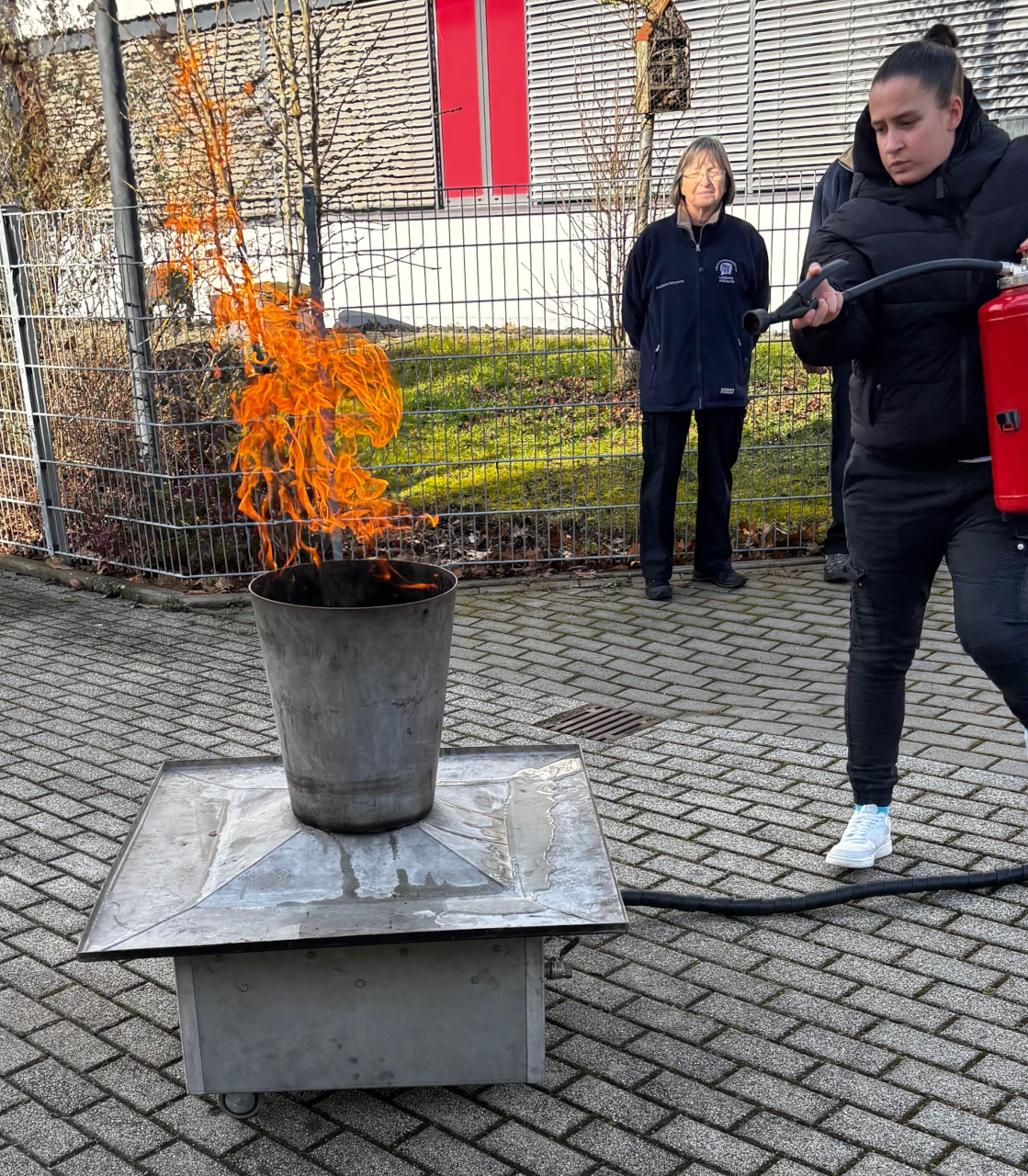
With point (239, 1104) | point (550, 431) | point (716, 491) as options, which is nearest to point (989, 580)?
point (239, 1104)

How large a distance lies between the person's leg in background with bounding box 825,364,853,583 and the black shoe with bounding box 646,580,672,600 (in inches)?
37.5

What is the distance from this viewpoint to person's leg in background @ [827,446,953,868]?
11.9ft

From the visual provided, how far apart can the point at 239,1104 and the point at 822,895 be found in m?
1.77

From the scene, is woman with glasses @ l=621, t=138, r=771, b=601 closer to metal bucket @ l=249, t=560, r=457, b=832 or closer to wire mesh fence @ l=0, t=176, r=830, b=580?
wire mesh fence @ l=0, t=176, r=830, b=580

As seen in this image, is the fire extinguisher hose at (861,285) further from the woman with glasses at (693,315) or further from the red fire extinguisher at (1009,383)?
the woman with glasses at (693,315)

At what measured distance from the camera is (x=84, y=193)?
416 inches

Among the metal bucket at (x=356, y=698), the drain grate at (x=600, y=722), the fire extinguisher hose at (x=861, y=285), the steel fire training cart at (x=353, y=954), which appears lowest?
the drain grate at (x=600, y=722)

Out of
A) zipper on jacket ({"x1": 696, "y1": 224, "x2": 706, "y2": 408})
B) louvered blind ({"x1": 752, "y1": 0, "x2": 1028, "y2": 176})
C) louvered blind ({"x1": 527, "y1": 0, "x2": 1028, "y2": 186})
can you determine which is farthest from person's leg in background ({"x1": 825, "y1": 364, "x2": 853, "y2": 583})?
louvered blind ({"x1": 752, "y1": 0, "x2": 1028, "y2": 176})

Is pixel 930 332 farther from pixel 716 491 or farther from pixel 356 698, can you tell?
pixel 716 491

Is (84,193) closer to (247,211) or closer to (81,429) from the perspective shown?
(247,211)

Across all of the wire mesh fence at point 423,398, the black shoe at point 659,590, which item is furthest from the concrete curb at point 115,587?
the black shoe at point 659,590

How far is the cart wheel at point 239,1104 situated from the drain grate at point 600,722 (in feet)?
8.11

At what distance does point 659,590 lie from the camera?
705 centimetres

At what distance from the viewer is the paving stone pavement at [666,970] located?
281 centimetres
